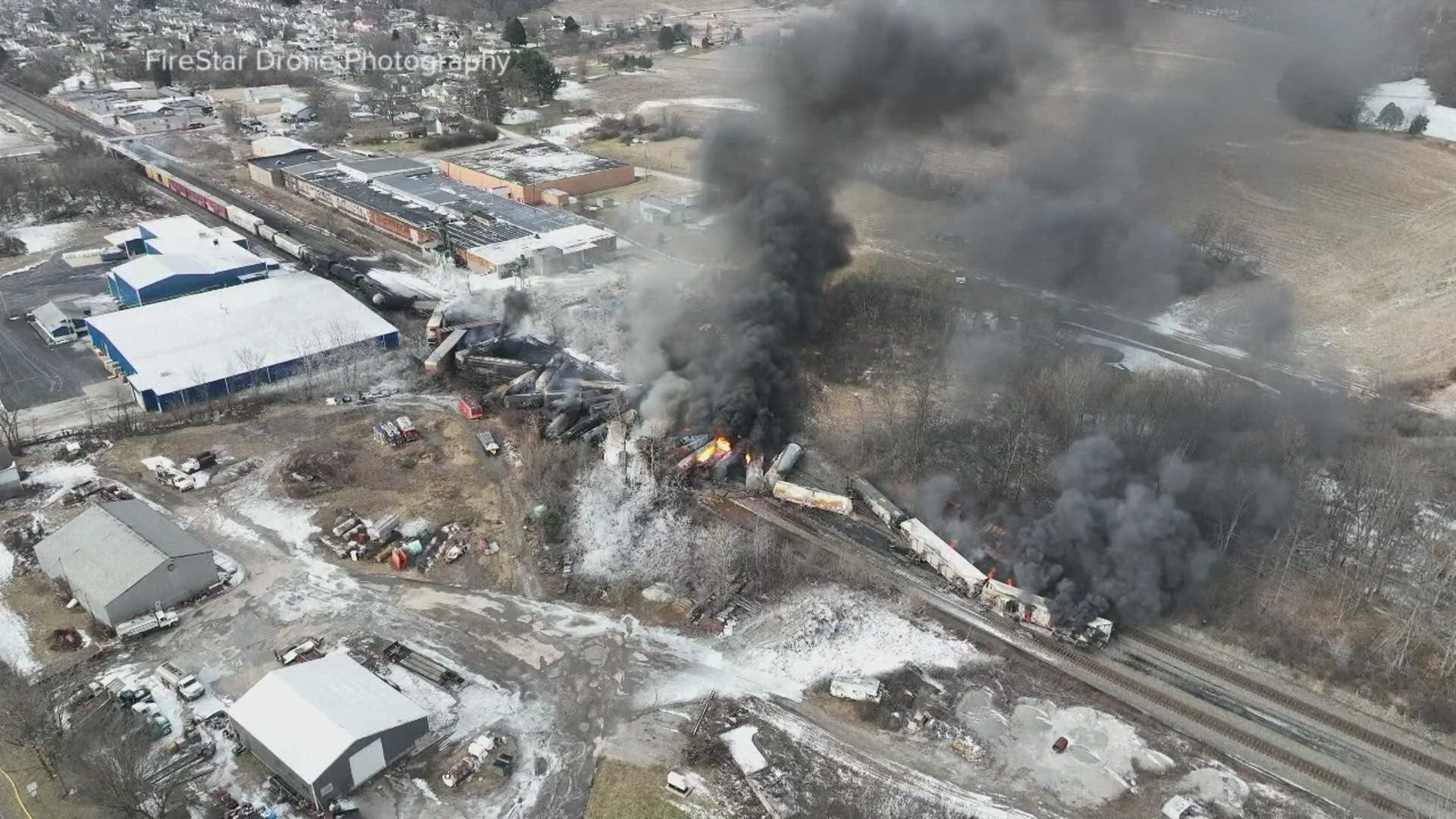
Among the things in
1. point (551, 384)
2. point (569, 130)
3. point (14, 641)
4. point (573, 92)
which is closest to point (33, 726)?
point (14, 641)

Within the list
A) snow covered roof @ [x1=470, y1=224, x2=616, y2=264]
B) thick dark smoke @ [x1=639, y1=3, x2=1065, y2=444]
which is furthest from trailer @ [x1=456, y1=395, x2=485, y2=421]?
snow covered roof @ [x1=470, y1=224, x2=616, y2=264]

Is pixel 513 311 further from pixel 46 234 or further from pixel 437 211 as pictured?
pixel 46 234

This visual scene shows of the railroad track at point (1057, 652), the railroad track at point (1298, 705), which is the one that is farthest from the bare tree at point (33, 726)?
the railroad track at point (1298, 705)

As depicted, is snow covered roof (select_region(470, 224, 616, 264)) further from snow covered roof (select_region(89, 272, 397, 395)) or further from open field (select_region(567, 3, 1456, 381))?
open field (select_region(567, 3, 1456, 381))

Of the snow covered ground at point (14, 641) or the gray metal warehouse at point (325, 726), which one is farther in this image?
the snow covered ground at point (14, 641)

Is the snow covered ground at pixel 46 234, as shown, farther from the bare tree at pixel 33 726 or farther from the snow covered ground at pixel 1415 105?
the snow covered ground at pixel 1415 105

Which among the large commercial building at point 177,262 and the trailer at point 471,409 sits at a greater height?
the large commercial building at point 177,262
